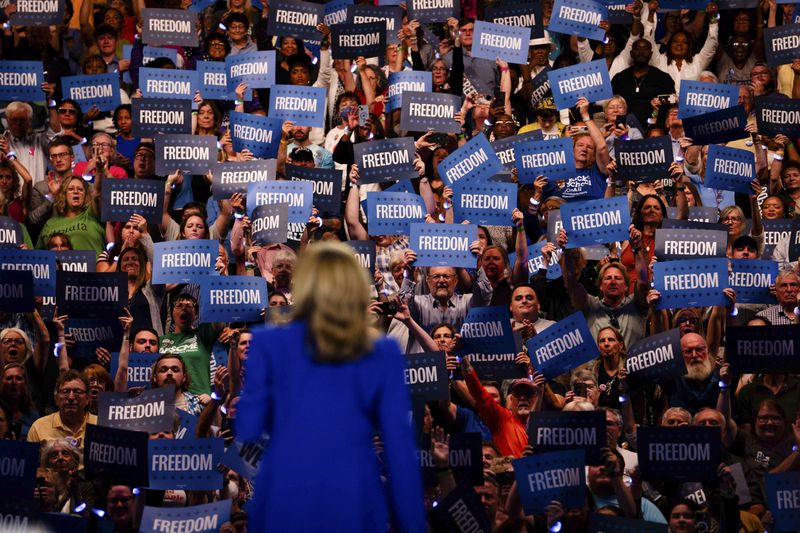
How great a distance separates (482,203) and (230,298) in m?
1.62

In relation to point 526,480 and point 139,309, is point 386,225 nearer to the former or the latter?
point 139,309

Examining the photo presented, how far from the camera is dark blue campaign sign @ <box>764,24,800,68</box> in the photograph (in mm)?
9766

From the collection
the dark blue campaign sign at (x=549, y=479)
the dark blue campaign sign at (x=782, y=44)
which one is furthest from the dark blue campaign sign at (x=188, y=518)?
the dark blue campaign sign at (x=782, y=44)

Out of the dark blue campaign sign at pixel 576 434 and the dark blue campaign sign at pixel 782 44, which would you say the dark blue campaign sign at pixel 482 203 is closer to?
the dark blue campaign sign at pixel 576 434

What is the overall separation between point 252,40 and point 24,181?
215 cm

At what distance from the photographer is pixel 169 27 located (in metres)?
10.3

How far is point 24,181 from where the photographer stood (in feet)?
31.1

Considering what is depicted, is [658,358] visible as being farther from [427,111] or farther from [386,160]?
[427,111]

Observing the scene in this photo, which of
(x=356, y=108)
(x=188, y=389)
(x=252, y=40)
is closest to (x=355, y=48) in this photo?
(x=356, y=108)

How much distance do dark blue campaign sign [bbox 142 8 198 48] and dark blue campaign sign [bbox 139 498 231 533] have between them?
4590mm

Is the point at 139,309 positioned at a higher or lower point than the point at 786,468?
higher

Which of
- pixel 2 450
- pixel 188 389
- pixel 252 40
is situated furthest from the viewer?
pixel 252 40

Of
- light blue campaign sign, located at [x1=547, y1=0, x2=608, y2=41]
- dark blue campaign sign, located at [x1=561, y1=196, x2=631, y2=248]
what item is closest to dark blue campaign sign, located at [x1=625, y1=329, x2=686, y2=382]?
dark blue campaign sign, located at [x1=561, y1=196, x2=631, y2=248]

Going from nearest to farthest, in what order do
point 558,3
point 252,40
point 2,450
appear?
1. point 2,450
2. point 558,3
3. point 252,40
